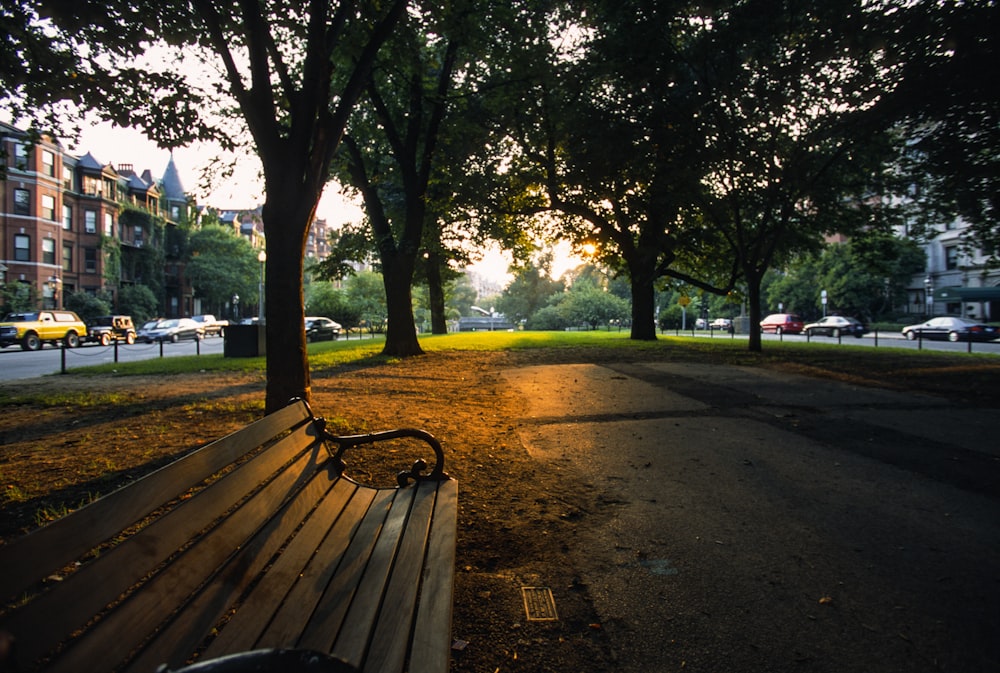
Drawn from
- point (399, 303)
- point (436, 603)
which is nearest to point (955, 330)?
point (399, 303)

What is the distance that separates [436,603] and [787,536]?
259cm

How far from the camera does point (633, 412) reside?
8086 millimetres

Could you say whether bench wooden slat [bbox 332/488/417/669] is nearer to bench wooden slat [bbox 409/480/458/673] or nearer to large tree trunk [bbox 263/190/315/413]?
bench wooden slat [bbox 409/480/458/673]

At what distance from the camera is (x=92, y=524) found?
1.43 metres

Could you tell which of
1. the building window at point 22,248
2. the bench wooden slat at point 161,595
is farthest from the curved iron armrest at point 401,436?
the building window at point 22,248

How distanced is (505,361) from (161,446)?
454 inches

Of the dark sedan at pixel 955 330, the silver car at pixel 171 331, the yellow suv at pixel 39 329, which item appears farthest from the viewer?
the silver car at pixel 171 331

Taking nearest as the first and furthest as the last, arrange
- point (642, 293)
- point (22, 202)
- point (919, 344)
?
point (919, 344) → point (642, 293) → point (22, 202)

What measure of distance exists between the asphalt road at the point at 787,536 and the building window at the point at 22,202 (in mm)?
46544

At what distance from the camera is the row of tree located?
23.9ft

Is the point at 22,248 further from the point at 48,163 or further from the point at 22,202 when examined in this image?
the point at 48,163

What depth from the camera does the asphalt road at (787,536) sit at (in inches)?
96.7

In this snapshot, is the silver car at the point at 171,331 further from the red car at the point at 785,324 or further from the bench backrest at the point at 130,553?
the red car at the point at 785,324

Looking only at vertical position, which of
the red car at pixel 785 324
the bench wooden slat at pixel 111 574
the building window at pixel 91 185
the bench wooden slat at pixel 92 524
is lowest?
the bench wooden slat at pixel 111 574
